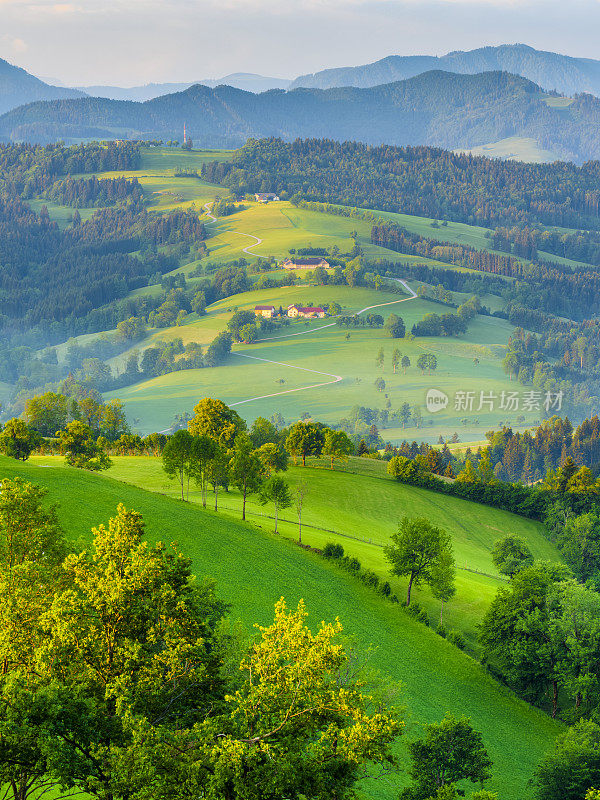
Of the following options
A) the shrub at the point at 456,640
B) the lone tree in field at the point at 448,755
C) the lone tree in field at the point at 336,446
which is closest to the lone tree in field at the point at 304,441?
the lone tree in field at the point at 336,446

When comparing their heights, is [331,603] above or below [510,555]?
above

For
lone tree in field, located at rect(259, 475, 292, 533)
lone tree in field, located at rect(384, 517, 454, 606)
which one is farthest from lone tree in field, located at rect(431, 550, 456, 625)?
lone tree in field, located at rect(259, 475, 292, 533)

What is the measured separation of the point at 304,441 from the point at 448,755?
84.1m

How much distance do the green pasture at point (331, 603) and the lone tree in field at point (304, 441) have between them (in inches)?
1829

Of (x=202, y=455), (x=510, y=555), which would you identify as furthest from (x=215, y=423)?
(x=510, y=555)

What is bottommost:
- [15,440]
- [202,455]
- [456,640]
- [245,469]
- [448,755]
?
[456,640]

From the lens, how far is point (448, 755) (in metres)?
40.8

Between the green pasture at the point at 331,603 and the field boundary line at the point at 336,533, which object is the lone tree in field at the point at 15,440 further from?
the field boundary line at the point at 336,533

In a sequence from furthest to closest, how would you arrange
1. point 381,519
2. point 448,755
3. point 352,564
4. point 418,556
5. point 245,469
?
point 381,519 < point 245,469 < point 352,564 < point 418,556 < point 448,755

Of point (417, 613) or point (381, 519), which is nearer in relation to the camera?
point (417, 613)

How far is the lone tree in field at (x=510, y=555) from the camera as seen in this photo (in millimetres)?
89688

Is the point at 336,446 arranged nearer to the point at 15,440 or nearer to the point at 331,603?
the point at 15,440

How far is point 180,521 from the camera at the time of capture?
69.6m

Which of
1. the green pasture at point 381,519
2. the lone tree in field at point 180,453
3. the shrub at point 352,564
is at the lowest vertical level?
the green pasture at point 381,519
